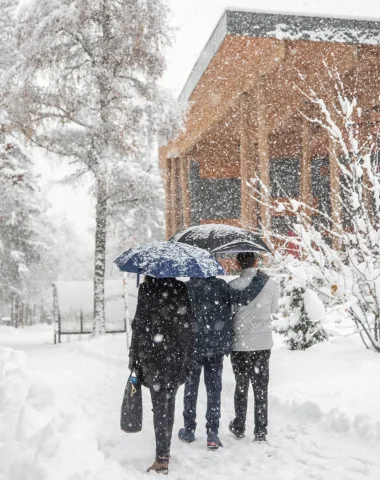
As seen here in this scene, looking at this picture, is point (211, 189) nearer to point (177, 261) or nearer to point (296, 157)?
point (296, 157)

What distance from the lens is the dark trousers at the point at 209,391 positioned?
17.5ft

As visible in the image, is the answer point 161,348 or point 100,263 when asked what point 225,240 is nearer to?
point 161,348

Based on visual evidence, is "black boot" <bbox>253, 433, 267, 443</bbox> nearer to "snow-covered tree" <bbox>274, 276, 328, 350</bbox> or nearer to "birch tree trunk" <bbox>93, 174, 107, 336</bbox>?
"snow-covered tree" <bbox>274, 276, 328, 350</bbox>

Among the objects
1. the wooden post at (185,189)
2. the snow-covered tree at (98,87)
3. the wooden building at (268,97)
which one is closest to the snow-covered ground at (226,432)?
the wooden building at (268,97)

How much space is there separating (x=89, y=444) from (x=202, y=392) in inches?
150

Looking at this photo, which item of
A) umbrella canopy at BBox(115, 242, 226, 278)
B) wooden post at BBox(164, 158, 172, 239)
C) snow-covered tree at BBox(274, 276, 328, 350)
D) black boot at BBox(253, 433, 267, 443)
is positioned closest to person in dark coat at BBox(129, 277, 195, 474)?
umbrella canopy at BBox(115, 242, 226, 278)

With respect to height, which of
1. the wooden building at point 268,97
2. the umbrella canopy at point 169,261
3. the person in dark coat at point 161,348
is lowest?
the person in dark coat at point 161,348

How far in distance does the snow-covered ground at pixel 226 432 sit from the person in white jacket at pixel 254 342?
0.99 ft

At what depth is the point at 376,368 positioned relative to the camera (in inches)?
278

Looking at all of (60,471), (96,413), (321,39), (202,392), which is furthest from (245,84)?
(60,471)

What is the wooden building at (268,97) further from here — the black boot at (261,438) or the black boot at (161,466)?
the black boot at (161,466)

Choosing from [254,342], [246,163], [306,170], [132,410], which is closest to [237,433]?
[254,342]

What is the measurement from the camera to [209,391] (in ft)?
17.8

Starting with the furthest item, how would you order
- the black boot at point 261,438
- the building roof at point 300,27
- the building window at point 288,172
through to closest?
the building window at point 288,172 < the building roof at point 300,27 < the black boot at point 261,438
